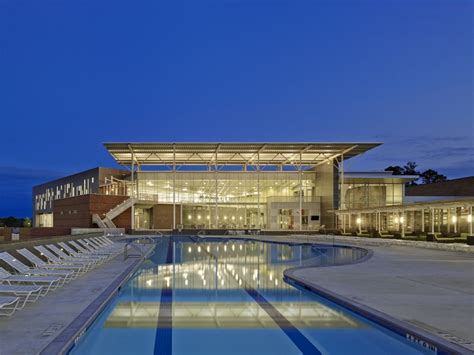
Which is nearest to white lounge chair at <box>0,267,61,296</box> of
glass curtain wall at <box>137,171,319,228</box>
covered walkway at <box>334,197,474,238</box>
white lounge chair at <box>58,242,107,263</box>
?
white lounge chair at <box>58,242,107,263</box>

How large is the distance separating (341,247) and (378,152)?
87110mm

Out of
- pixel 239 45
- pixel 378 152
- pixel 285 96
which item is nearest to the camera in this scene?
pixel 378 152

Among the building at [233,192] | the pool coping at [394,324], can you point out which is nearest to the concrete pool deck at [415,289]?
the pool coping at [394,324]

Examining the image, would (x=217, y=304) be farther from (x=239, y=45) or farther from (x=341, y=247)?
(x=239, y=45)

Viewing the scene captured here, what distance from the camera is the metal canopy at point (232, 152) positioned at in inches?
1593

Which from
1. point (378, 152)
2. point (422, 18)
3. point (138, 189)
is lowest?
point (138, 189)

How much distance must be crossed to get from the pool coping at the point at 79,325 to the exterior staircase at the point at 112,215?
105ft

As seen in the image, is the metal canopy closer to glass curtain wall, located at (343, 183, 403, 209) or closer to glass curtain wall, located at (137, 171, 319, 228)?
glass curtain wall, located at (137, 171, 319, 228)

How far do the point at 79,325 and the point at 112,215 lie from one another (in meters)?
37.0

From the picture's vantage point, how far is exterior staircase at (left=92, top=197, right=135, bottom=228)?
40.8m

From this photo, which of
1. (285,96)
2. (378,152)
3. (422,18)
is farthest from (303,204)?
(285,96)

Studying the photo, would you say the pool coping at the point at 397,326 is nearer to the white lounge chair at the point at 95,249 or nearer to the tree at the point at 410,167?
the white lounge chair at the point at 95,249

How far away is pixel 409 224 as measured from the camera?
3809cm

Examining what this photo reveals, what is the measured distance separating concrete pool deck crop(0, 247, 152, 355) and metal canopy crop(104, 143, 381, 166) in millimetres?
30827
